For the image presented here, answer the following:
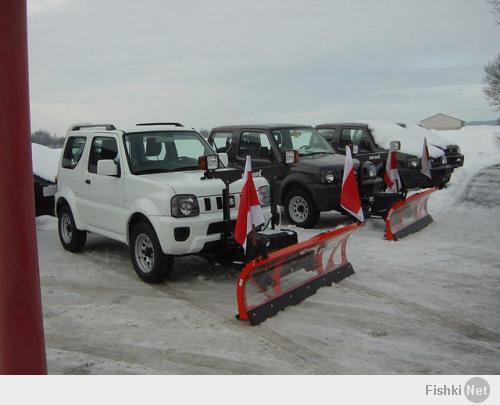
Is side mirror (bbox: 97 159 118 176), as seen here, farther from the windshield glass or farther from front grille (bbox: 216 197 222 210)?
Result: the windshield glass

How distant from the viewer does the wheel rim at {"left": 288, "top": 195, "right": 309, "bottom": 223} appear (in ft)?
32.3

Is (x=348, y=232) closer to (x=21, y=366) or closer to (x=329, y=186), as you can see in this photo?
(x=329, y=186)

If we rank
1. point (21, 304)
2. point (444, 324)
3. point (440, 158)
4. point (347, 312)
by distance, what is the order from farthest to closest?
point (440, 158) < point (347, 312) < point (444, 324) < point (21, 304)

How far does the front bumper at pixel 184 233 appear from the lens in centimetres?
599

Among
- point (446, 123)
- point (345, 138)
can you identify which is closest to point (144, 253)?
point (345, 138)

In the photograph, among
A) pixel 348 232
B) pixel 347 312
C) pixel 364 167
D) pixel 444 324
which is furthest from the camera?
pixel 364 167

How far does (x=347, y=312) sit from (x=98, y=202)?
3.75 metres

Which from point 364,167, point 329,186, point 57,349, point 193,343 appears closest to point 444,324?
point 193,343

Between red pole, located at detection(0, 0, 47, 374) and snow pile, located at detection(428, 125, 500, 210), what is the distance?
10.6m

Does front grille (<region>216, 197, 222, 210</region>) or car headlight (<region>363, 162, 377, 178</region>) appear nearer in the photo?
front grille (<region>216, 197, 222, 210</region>)

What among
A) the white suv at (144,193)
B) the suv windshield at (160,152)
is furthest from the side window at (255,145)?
the suv windshield at (160,152)

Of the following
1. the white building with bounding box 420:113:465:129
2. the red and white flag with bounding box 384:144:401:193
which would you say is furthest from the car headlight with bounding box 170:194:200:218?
the white building with bounding box 420:113:465:129

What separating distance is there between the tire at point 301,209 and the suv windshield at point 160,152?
2801 millimetres

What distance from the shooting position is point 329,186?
9461mm
